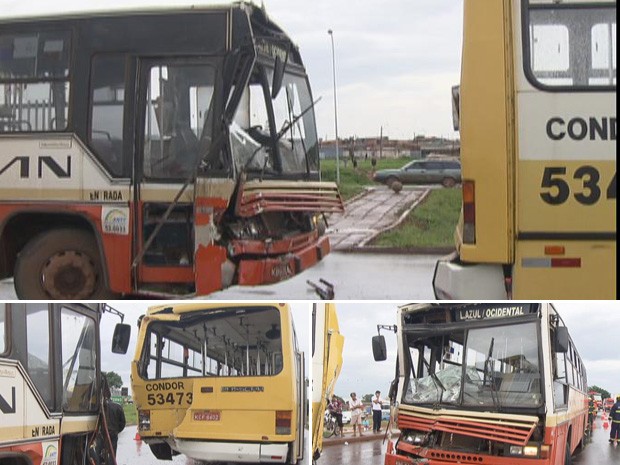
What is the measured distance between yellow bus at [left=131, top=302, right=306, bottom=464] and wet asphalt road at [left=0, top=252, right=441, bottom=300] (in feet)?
0.64

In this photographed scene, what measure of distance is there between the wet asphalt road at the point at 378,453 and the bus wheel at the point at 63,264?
1.54 m

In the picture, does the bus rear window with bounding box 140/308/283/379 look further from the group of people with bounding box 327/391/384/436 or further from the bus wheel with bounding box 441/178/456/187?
the bus wheel with bounding box 441/178/456/187

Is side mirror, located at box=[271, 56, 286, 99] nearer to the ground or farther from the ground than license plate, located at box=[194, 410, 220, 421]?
farther from the ground

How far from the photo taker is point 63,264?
4.95 m

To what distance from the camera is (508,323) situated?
14.9ft

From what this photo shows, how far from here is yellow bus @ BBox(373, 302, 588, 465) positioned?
4367 mm

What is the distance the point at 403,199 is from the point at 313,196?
1.59 feet

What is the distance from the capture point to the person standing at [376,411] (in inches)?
176

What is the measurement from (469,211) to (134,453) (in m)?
2.01

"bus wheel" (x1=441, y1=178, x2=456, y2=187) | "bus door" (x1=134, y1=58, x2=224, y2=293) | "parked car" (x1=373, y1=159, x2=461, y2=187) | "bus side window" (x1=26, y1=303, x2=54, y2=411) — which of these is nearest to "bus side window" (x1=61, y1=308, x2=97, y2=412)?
"bus side window" (x1=26, y1=303, x2=54, y2=411)

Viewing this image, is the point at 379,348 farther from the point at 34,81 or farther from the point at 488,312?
the point at 34,81

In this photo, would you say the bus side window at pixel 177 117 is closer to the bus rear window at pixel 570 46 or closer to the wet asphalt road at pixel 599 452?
the bus rear window at pixel 570 46

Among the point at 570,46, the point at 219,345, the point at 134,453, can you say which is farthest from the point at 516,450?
the point at 570,46

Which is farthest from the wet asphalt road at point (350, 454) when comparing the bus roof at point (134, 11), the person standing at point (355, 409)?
the bus roof at point (134, 11)
